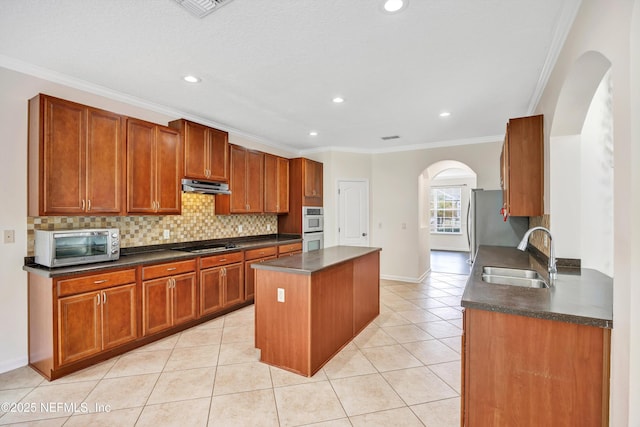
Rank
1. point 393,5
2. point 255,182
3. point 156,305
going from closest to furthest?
point 393,5
point 156,305
point 255,182

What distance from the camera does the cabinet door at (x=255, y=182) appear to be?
4.68 meters

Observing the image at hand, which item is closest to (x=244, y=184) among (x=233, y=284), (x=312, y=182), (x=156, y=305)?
(x=312, y=182)

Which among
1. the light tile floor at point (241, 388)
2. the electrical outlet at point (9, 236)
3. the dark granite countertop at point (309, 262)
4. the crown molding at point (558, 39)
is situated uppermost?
the crown molding at point (558, 39)

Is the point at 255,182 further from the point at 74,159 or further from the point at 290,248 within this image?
the point at 74,159

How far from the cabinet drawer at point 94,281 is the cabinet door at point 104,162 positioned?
63 cm

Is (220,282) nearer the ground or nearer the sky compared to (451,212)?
nearer the ground

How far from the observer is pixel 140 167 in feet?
10.6

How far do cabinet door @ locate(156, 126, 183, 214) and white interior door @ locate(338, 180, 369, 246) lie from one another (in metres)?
3.14

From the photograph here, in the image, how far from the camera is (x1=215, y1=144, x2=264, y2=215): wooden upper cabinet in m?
4.38

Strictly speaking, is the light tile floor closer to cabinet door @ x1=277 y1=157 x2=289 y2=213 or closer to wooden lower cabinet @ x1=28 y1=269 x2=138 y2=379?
wooden lower cabinet @ x1=28 y1=269 x2=138 y2=379

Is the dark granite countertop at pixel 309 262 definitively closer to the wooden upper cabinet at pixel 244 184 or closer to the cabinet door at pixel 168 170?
the cabinet door at pixel 168 170

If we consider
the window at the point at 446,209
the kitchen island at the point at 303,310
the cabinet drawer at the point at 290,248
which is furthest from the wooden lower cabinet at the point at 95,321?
the window at the point at 446,209

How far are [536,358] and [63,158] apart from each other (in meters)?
3.72

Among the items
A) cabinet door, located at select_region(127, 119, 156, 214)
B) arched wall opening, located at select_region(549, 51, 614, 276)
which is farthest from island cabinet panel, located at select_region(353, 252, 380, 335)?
cabinet door, located at select_region(127, 119, 156, 214)
